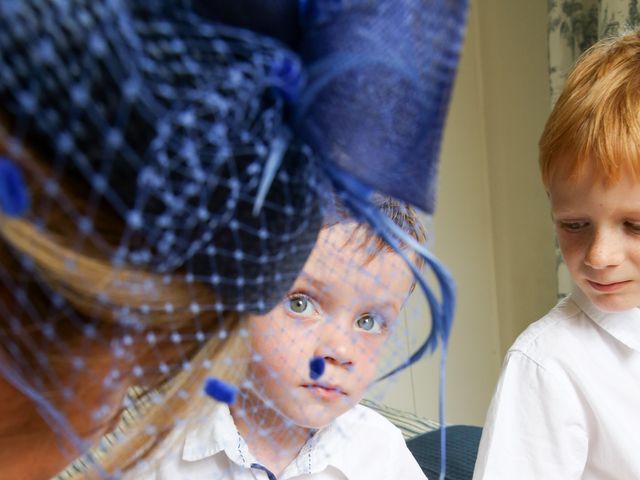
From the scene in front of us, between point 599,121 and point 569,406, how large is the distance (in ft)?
1.18

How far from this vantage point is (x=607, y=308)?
35.3 inches

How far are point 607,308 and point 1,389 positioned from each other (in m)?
0.74

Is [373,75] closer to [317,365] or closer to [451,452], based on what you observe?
[317,365]

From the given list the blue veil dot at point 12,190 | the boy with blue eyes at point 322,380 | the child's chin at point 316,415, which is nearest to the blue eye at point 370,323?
the boy with blue eyes at point 322,380

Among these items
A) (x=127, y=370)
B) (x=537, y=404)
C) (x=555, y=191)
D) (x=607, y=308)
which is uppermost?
(x=127, y=370)

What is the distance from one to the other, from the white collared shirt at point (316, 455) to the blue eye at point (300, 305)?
0.64 ft

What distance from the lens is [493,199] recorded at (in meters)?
1.98

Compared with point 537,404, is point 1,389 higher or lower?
higher

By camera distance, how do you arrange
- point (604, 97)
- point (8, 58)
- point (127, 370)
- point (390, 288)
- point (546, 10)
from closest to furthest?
point (8, 58), point (127, 370), point (390, 288), point (604, 97), point (546, 10)

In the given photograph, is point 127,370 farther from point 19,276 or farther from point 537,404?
point 537,404

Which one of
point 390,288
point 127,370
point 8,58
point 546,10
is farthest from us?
point 546,10

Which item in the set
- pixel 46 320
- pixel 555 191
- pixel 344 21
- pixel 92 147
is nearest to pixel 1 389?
pixel 46 320

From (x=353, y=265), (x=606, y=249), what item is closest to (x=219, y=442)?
(x=353, y=265)

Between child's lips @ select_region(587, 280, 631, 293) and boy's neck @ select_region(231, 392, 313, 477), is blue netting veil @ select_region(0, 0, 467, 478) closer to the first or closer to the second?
boy's neck @ select_region(231, 392, 313, 477)
